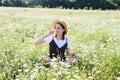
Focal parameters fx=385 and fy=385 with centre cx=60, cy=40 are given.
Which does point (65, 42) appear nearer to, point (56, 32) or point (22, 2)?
point (56, 32)

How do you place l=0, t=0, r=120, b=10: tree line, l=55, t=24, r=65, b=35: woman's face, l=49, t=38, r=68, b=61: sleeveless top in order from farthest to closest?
l=0, t=0, r=120, b=10: tree line, l=49, t=38, r=68, b=61: sleeveless top, l=55, t=24, r=65, b=35: woman's face

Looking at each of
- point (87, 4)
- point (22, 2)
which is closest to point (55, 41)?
point (87, 4)

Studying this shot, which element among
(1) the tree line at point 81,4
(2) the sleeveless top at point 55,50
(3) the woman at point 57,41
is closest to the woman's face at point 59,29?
(3) the woman at point 57,41

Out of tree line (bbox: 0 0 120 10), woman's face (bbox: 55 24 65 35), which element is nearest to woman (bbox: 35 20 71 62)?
woman's face (bbox: 55 24 65 35)

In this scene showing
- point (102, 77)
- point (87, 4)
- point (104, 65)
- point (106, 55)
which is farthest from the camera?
point (87, 4)

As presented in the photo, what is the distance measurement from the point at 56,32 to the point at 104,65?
151 centimetres

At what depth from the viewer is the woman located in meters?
8.76

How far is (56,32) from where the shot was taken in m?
8.80

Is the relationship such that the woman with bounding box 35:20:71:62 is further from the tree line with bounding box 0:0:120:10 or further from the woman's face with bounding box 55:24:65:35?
the tree line with bounding box 0:0:120:10

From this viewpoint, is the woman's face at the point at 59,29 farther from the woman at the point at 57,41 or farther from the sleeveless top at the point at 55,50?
the sleeveless top at the point at 55,50

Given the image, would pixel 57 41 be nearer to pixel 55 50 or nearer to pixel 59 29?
pixel 55 50

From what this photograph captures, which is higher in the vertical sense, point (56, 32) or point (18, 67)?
point (56, 32)

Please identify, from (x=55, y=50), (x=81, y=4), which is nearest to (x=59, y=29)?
(x=55, y=50)

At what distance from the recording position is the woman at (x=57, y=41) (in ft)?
28.7
